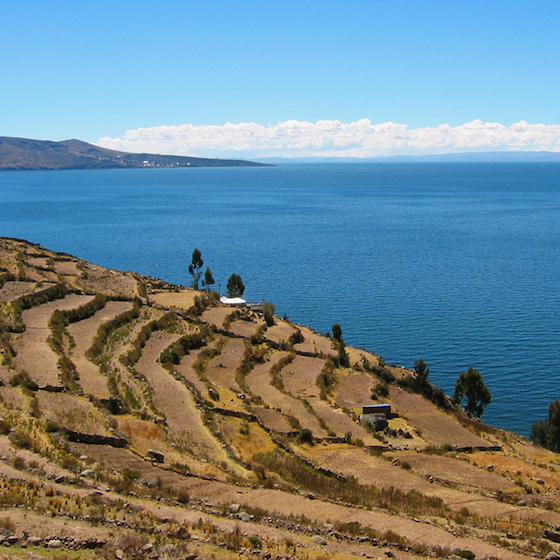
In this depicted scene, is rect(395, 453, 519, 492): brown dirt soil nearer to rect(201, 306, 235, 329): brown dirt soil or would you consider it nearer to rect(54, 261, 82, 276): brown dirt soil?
rect(201, 306, 235, 329): brown dirt soil

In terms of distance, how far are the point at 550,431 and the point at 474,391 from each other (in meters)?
4.98

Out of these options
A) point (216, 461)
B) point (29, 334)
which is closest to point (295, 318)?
point (29, 334)

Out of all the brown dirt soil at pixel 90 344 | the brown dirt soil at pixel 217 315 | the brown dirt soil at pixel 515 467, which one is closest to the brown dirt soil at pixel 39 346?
the brown dirt soil at pixel 90 344

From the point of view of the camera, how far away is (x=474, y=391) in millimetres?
41531

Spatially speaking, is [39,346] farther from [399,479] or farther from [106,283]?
[106,283]

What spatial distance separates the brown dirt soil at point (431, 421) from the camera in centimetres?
3484

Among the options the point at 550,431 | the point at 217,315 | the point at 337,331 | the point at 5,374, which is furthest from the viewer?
the point at 217,315

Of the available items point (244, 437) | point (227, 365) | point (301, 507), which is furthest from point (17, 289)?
point (301, 507)

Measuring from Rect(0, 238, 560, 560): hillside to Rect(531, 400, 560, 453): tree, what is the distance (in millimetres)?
2724

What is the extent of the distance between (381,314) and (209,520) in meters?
50.8

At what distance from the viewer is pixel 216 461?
83.8 feet

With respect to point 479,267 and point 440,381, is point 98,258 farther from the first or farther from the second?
point 440,381

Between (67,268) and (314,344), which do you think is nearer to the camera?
(314,344)

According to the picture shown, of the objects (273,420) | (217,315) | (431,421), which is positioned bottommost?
(431,421)
